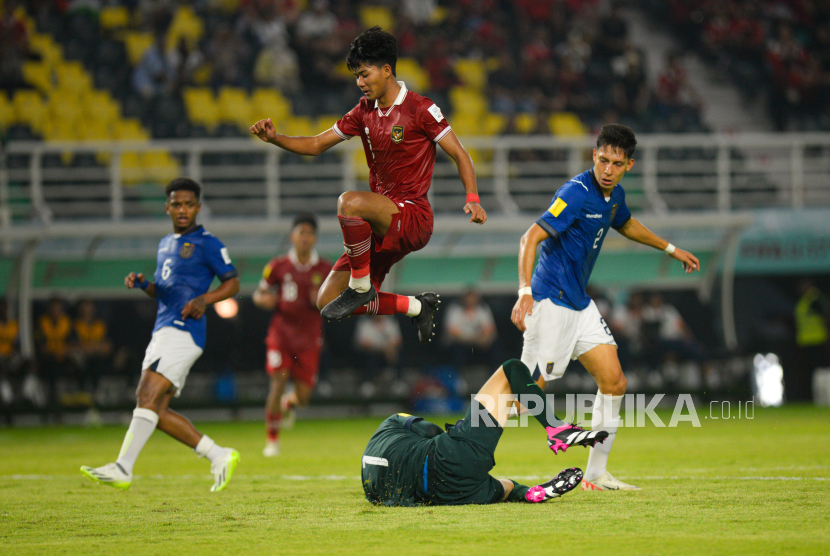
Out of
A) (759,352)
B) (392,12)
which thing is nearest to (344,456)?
(759,352)

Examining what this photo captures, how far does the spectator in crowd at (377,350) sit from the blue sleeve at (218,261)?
25.7ft

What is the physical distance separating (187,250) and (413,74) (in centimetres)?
1265

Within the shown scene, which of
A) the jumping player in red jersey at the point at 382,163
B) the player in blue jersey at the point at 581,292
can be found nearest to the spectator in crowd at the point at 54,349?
the jumping player in red jersey at the point at 382,163

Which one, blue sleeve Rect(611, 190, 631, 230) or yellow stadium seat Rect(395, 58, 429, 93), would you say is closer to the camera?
blue sleeve Rect(611, 190, 631, 230)

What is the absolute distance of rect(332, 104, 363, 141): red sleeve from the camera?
6.58 m

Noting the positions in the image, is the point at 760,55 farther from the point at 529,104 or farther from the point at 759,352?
the point at 759,352

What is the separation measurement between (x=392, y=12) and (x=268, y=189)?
7407 millimetres

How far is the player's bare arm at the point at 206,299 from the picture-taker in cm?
716

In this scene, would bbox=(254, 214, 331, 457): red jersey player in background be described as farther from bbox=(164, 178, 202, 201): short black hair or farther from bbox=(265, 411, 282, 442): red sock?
bbox=(164, 178, 202, 201): short black hair

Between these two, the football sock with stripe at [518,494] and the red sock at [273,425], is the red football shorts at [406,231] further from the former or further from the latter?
the red sock at [273,425]

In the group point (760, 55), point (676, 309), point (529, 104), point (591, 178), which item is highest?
point (760, 55)

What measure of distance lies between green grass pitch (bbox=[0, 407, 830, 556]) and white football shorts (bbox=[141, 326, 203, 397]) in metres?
0.88

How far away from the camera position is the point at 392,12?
20781 millimetres

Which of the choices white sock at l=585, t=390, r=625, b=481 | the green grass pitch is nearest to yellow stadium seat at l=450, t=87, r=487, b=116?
the green grass pitch
